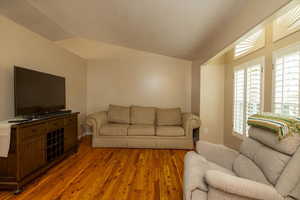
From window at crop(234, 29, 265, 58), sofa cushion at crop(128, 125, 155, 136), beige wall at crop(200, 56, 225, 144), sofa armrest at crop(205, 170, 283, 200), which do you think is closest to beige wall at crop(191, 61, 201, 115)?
beige wall at crop(200, 56, 225, 144)

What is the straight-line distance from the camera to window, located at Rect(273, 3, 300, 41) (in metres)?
1.62

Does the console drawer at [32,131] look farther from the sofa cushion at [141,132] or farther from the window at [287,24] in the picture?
the window at [287,24]

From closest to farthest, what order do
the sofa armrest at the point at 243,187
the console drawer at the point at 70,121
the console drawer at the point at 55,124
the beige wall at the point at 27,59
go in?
the sofa armrest at the point at 243,187, the beige wall at the point at 27,59, the console drawer at the point at 55,124, the console drawer at the point at 70,121

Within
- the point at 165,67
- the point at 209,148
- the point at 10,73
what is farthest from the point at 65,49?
the point at 209,148

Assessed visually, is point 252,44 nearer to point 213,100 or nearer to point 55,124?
point 213,100

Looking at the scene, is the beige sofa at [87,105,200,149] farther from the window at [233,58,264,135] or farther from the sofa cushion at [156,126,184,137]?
the window at [233,58,264,135]

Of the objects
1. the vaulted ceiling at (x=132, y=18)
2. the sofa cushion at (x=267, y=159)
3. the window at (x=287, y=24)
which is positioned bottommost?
the sofa cushion at (x=267, y=159)

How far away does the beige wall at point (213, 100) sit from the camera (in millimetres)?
3443

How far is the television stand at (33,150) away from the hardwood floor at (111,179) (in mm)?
139

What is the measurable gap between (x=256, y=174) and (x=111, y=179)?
5.74 ft

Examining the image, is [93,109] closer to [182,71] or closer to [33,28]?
[33,28]

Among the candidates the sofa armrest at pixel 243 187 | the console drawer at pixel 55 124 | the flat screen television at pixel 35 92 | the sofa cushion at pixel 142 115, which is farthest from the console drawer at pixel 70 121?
the sofa armrest at pixel 243 187

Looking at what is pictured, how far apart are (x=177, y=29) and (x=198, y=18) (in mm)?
465

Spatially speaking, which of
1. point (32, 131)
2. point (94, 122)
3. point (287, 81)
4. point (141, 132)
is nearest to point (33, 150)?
point (32, 131)
